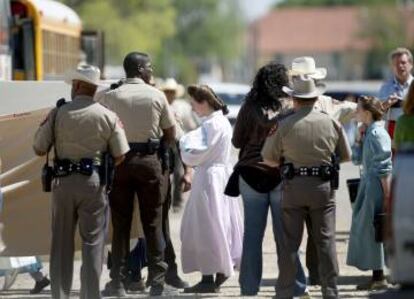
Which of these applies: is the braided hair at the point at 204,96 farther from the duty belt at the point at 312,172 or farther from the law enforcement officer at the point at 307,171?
the duty belt at the point at 312,172

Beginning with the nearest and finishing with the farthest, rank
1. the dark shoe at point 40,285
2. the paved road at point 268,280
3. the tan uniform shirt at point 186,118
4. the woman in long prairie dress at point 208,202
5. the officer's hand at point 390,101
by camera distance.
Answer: the paved road at point 268,280 → the woman in long prairie dress at point 208,202 → the dark shoe at point 40,285 → the officer's hand at point 390,101 → the tan uniform shirt at point 186,118

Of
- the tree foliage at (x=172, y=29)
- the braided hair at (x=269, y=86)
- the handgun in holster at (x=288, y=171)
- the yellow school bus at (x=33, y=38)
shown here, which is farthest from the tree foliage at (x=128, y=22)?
the handgun in holster at (x=288, y=171)

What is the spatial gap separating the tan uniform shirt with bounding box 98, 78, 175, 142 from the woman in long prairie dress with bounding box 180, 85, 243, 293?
445 millimetres

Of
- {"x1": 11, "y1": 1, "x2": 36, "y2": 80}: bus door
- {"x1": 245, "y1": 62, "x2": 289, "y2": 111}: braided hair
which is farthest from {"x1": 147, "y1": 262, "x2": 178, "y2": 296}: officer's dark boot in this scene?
{"x1": 11, "y1": 1, "x2": 36, "y2": 80}: bus door

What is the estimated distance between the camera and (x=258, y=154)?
11898 mm

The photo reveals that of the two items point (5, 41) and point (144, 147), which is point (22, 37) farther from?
point (144, 147)

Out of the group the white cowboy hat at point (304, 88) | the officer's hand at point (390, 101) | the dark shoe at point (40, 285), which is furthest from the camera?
the officer's hand at point (390, 101)

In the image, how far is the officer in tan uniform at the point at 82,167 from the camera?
37.2 feet

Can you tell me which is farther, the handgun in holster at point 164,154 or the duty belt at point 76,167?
the handgun in holster at point 164,154

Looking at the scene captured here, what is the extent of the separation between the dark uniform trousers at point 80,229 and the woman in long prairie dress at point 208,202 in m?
1.40

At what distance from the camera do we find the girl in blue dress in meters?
12.5

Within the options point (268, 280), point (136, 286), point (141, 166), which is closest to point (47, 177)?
point (141, 166)

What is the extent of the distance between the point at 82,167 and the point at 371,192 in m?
2.86

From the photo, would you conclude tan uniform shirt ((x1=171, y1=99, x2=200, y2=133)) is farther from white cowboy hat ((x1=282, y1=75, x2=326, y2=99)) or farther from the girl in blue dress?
white cowboy hat ((x1=282, y1=75, x2=326, y2=99))
